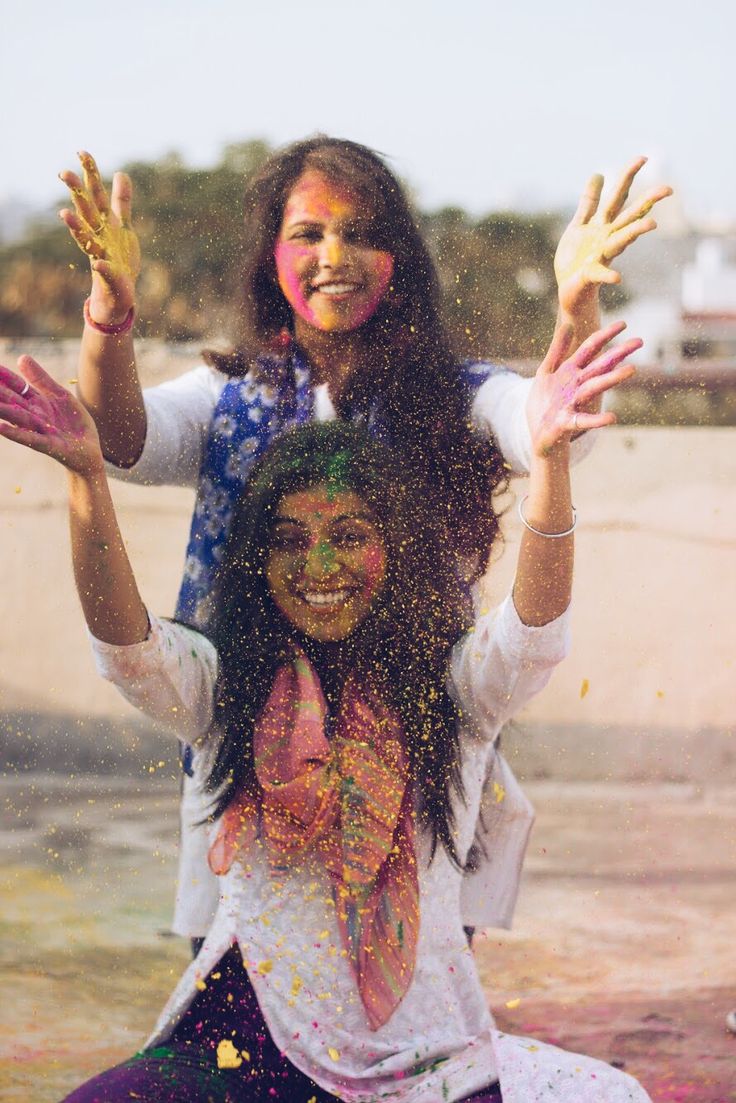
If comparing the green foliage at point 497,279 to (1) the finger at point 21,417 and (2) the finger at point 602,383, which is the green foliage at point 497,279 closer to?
(2) the finger at point 602,383

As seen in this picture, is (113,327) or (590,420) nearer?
(590,420)

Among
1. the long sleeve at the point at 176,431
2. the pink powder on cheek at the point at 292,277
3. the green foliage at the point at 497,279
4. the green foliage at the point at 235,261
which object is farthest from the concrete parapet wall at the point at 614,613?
the pink powder on cheek at the point at 292,277

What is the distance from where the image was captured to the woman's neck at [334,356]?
1.75 m

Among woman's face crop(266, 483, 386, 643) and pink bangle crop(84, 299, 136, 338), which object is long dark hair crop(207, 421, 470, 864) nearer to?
woman's face crop(266, 483, 386, 643)

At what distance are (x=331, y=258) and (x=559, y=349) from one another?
0.36 meters

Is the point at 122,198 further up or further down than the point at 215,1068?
further up

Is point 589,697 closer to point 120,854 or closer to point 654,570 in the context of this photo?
point 654,570

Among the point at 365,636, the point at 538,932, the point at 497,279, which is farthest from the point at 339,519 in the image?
the point at 538,932

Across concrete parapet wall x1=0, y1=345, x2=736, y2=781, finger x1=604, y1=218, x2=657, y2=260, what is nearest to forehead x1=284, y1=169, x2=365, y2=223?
finger x1=604, y1=218, x2=657, y2=260

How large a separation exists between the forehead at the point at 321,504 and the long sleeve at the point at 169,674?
183 millimetres

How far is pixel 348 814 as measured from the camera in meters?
1.56

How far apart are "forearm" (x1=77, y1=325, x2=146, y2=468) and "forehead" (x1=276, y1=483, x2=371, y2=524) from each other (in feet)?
0.88

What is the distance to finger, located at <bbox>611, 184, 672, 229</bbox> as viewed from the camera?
152cm

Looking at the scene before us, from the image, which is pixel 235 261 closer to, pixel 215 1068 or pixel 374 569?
pixel 374 569
